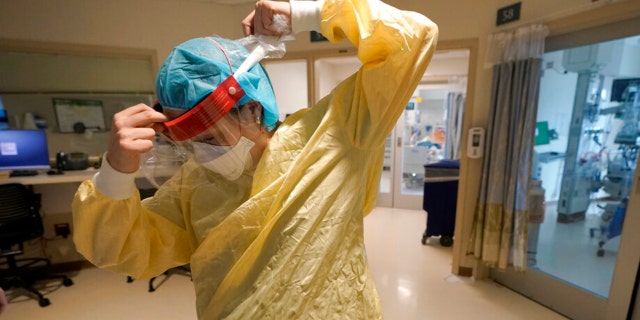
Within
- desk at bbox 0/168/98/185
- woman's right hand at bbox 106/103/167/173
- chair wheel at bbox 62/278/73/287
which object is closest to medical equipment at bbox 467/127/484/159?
woman's right hand at bbox 106/103/167/173

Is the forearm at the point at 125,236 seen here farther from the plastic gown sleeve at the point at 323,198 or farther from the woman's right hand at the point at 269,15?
the woman's right hand at the point at 269,15

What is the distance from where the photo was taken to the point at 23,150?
95.9 inches

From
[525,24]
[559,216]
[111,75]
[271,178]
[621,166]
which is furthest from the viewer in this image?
[111,75]

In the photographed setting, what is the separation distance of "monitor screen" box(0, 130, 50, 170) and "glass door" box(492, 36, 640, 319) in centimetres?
428

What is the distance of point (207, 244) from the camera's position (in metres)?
0.59

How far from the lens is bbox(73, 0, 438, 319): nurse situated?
1.69 feet

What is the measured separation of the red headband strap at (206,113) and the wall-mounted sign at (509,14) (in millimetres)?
2277

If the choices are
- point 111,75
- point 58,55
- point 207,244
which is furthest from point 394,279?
point 58,55

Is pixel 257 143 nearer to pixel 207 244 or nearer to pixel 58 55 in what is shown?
pixel 207 244

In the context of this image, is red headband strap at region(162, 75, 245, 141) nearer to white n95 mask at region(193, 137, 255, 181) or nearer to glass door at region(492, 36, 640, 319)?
white n95 mask at region(193, 137, 255, 181)

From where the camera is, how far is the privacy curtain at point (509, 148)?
75.0 inches

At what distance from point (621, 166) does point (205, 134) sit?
2.52 m

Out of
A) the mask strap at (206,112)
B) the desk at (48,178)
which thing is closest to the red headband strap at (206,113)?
the mask strap at (206,112)

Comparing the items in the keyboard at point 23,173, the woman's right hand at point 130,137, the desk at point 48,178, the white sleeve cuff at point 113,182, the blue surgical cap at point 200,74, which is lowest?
the desk at point 48,178
